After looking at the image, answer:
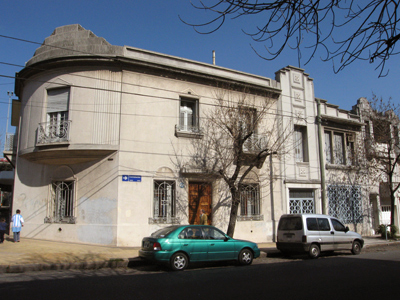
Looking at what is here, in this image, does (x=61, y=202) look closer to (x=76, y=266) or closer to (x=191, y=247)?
(x=76, y=266)

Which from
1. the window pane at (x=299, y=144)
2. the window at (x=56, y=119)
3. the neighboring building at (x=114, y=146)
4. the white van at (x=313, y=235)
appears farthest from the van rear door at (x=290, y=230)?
the window at (x=56, y=119)

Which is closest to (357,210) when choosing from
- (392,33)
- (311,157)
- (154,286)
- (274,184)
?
(311,157)

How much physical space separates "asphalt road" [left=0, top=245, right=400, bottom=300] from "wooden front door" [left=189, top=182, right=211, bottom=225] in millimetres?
5489

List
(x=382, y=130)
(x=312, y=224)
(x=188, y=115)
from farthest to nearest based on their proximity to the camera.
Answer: (x=382, y=130), (x=188, y=115), (x=312, y=224)

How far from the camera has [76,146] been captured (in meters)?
14.4

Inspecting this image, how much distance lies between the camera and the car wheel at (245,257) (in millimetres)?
11266

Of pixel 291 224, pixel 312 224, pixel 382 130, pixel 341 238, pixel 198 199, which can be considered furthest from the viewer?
pixel 382 130

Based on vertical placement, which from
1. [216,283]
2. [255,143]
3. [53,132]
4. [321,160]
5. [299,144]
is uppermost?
[299,144]

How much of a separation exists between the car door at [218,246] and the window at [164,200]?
177 inches

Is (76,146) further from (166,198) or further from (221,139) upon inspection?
(221,139)

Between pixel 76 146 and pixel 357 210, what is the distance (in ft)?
56.3

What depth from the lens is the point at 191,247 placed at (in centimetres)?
1044

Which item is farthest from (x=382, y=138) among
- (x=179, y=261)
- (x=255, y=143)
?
(x=179, y=261)

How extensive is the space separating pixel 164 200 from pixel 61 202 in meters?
4.58
